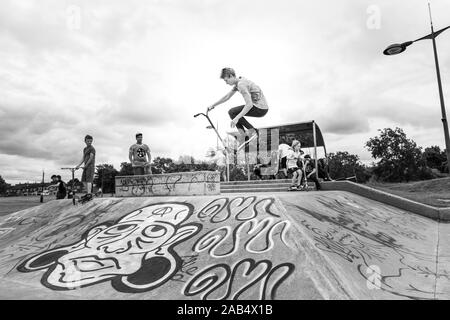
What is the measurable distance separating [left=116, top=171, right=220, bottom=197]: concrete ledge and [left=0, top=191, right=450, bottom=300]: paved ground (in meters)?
0.99

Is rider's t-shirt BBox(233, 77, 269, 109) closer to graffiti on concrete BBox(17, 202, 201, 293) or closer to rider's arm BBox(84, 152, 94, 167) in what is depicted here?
graffiti on concrete BBox(17, 202, 201, 293)

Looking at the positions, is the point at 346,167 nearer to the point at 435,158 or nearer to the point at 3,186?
the point at 435,158

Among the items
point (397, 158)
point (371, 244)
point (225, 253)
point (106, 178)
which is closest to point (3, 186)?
point (106, 178)

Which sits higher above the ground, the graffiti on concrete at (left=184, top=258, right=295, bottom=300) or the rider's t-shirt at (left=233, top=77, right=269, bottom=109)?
the rider's t-shirt at (left=233, top=77, right=269, bottom=109)

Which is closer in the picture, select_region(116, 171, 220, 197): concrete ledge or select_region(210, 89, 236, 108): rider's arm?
select_region(116, 171, 220, 197): concrete ledge

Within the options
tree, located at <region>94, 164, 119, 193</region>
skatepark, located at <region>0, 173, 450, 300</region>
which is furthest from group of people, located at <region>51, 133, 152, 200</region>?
tree, located at <region>94, 164, 119, 193</region>

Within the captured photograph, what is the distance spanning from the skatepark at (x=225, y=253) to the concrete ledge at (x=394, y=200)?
91.2 inches

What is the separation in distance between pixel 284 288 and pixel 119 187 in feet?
23.5

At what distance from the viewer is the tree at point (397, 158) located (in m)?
55.5

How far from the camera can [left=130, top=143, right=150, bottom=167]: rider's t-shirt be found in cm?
948

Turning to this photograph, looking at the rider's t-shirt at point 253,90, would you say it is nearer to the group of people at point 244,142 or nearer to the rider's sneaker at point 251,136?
the group of people at point 244,142

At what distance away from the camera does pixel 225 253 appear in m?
4.43

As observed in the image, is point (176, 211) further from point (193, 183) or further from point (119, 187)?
point (119, 187)

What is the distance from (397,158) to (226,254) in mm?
61912
